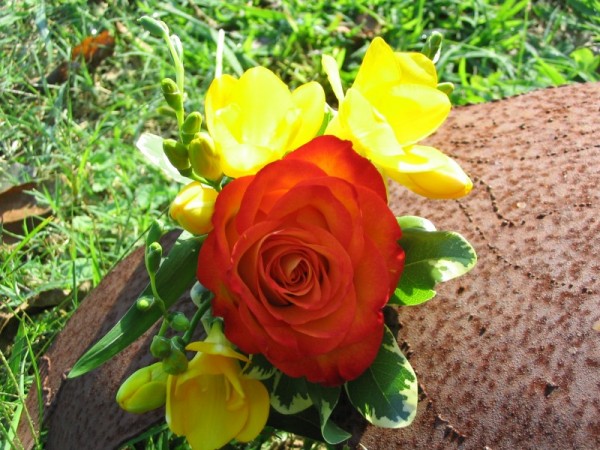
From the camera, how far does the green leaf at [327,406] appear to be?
98 cm

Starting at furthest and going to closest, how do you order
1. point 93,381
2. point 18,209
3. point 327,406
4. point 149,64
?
point 149,64 < point 18,209 < point 93,381 < point 327,406

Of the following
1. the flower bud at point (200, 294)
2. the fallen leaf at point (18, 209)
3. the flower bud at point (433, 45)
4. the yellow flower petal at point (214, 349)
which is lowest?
the fallen leaf at point (18, 209)

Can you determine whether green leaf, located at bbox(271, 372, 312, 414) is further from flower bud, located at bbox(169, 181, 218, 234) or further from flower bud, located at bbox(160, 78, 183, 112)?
flower bud, located at bbox(160, 78, 183, 112)

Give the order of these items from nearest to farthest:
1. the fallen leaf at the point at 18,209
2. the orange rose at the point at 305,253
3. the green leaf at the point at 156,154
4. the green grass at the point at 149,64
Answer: the orange rose at the point at 305,253, the green leaf at the point at 156,154, the fallen leaf at the point at 18,209, the green grass at the point at 149,64

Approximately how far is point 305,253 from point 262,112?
0.58ft

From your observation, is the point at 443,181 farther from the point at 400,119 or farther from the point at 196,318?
the point at 196,318

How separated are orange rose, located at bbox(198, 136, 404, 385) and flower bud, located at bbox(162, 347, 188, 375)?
74 millimetres

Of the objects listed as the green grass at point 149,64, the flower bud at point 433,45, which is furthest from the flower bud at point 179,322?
the green grass at point 149,64

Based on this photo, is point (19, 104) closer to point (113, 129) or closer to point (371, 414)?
point (113, 129)

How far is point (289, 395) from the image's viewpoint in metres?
1.03

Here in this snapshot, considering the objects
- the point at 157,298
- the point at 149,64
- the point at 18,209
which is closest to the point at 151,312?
the point at 157,298

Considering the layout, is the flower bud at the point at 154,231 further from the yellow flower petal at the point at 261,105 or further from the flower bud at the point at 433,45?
the flower bud at the point at 433,45

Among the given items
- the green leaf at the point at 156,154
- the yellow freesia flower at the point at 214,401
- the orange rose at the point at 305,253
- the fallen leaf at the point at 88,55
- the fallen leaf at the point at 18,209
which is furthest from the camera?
the fallen leaf at the point at 88,55

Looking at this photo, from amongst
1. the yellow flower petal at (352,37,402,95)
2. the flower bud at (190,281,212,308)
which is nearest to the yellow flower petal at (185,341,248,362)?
the flower bud at (190,281,212,308)
